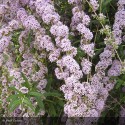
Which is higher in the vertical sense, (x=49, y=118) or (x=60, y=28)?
(x=60, y=28)

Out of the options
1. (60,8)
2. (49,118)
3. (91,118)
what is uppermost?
(60,8)

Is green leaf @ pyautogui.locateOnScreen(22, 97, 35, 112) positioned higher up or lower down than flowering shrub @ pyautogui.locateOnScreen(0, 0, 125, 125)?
lower down

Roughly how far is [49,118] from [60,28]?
923 mm

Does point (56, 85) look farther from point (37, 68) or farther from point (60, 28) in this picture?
point (60, 28)

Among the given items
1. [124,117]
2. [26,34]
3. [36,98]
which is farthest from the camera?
[124,117]

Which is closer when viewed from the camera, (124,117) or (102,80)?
(102,80)

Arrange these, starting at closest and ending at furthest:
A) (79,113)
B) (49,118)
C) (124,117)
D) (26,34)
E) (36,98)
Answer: (79,113) → (36,98) → (26,34) → (124,117) → (49,118)

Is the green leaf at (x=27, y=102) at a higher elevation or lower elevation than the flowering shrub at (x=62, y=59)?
lower

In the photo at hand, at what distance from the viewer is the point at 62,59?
2.11 meters

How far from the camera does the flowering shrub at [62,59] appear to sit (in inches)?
81.0

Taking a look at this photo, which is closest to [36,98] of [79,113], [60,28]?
[79,113]

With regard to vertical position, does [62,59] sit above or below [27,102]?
above

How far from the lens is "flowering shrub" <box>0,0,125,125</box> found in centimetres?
206

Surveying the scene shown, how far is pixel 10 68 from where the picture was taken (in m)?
2.42
